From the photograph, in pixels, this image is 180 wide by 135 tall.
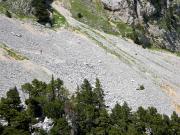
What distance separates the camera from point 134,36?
341ft

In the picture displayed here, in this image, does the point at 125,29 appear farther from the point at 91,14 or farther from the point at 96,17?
the point at 91,14

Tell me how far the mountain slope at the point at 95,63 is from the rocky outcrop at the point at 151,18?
59.1ft

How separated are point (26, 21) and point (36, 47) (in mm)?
11969

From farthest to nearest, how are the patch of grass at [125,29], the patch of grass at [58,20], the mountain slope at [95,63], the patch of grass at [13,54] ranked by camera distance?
the patch of grass at [125,29] → the patch of grass at [58,20] → the patch of grass at [13,54] → the mountain slope at [95,63]

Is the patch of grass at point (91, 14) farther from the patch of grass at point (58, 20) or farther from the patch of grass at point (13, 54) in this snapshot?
the patch of grass at point (13, 54)

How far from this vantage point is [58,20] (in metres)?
93.2

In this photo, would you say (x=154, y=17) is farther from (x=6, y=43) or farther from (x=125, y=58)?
(x=6, y=43)

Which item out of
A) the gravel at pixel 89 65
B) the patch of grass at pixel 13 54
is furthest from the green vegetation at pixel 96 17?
the patch of grass at pixel 13 54

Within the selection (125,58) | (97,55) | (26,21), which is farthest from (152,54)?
(26,21)

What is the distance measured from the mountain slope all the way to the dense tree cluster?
16.1 ft

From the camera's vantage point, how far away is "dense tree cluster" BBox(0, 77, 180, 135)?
50375 mm

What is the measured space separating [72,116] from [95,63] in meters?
23.8

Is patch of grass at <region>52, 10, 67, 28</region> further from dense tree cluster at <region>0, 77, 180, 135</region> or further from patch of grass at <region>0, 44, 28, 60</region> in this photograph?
dense tree cluster at <region>0, 77, 180, 135</region>

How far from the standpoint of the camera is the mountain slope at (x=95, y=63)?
6638 centimetres
